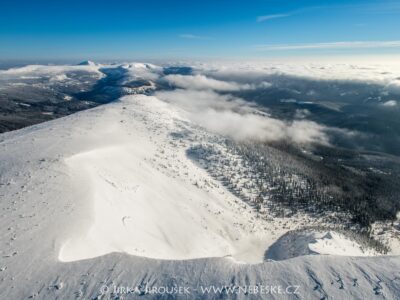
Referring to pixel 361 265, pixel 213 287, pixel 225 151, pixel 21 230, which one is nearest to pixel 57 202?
pixel 21 230

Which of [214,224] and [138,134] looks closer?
[214,224]

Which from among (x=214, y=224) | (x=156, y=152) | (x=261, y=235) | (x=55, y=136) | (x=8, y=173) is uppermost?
(x=8, y=173)

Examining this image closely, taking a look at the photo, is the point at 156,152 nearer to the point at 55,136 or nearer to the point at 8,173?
the point at 55,136

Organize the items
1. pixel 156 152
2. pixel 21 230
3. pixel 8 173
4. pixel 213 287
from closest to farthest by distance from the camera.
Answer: pixel 213 287 → pixel 21 230 → pixel 8 173 → pixel 156 152

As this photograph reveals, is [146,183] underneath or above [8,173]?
underneath

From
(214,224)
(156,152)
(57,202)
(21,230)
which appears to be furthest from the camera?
(156,152)

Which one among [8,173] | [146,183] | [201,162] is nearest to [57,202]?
[8,173]

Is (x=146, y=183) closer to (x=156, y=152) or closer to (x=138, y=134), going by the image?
(x=156, y=152)
